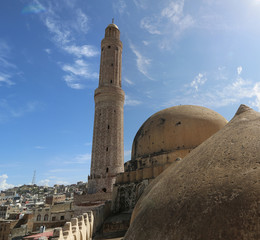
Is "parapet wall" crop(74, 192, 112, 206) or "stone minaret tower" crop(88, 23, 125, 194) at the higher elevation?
"stone minaret tower" crop(88, 23, 125, 194)

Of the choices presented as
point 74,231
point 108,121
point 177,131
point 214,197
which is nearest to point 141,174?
point 177,131

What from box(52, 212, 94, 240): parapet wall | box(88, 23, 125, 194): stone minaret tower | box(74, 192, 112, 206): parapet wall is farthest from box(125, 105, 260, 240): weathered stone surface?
box(88, 23, 125, 194): stone minaret tower

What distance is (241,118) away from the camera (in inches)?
112

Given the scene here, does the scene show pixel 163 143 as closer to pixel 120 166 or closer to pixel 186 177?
pixel 186 177

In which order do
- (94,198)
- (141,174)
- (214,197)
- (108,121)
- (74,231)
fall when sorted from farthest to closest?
1. (108,121)
2. (94,198)
3. (141,174)
4. (74,231)
5. (214,197)

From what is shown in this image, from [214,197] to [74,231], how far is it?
3340 mm

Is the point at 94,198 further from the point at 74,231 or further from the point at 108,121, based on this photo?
the point at 74,231

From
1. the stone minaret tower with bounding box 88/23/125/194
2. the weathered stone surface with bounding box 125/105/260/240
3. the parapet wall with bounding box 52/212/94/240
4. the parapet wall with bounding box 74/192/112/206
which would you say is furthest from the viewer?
the stone minaret tower with bounding box 88/23/125/194

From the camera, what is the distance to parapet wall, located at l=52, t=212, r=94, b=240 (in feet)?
11.6

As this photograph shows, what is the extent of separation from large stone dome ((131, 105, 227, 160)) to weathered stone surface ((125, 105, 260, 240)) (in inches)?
233

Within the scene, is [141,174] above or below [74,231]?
above

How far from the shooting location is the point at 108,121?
1839 centimetres

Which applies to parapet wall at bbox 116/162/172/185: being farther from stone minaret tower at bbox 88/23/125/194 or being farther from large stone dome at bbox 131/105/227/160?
stone minaret tower at bbox 88/23/125/194

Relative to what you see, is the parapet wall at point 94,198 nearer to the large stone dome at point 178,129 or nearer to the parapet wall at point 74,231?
the large stone dome at point 178,129
